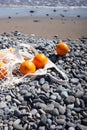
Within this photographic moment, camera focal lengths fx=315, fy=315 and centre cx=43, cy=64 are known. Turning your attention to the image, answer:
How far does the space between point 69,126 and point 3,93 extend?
1.40 m

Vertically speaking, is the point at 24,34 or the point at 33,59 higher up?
the point at 33,59

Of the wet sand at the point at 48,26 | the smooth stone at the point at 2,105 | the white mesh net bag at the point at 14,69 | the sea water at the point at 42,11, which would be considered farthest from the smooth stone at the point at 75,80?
the sea water at the point at 42,11

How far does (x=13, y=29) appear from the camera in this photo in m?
11.4

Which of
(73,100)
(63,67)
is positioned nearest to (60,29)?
(63,67)

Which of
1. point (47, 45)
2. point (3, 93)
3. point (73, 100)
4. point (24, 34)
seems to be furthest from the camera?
point (24, 34)

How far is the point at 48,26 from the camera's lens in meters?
11.7

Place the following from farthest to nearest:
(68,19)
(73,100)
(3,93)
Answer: (68,19) → (3,93) → (73,100)

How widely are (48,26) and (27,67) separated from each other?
6227mm

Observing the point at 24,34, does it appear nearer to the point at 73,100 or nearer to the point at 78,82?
the point at 78,82

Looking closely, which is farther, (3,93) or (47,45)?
(47,45)

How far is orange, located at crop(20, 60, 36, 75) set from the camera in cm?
567

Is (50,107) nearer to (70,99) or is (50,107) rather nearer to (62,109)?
(62,109)

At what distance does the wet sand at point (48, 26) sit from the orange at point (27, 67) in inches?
183

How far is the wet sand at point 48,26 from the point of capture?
35.1 ft
